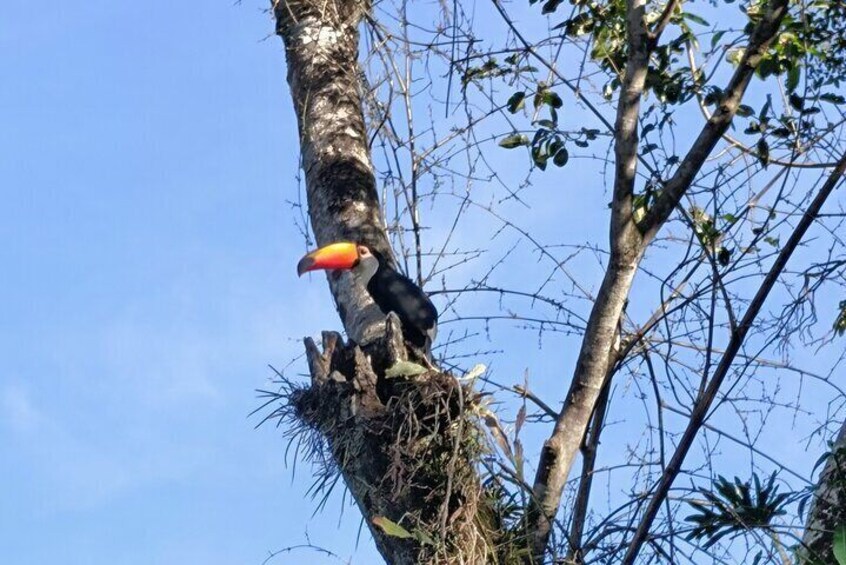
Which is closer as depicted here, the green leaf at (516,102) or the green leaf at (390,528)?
the green leaf at (390,528)

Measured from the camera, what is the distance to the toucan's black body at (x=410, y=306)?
590cm

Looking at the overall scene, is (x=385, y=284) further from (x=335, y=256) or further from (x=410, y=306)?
(x=335, y=256)

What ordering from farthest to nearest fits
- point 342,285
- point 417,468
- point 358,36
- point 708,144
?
point 358,36, point 342,285, point 708,144, point 417,468

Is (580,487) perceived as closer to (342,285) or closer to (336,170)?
(342,285)

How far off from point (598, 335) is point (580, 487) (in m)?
0.53

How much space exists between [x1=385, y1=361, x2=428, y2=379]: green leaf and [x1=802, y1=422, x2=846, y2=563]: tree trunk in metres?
1.50

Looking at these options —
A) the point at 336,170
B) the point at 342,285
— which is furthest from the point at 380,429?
the point at 336,170

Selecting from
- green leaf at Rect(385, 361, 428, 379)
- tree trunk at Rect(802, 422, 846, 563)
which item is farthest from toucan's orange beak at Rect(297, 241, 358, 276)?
tree trunk at Rect(802, 422, 846, 563)

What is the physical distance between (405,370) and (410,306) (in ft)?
5.58

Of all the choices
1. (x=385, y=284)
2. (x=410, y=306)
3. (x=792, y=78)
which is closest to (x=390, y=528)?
(x=385, y=284)

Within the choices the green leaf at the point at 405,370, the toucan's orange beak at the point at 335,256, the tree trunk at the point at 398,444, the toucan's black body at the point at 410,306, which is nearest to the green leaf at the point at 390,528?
the tree trunk at the point at 398,444

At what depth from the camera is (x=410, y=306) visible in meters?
6.04

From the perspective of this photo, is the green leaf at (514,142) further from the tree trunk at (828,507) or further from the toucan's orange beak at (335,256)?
the tree trunk at (828,507)

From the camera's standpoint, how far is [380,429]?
430cm
